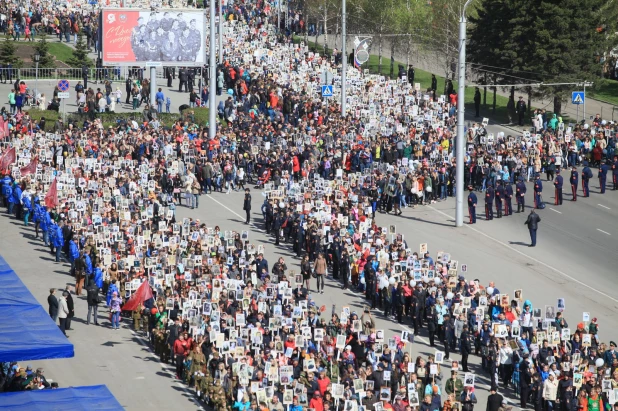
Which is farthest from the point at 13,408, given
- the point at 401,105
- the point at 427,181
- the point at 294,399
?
the point at 401,105

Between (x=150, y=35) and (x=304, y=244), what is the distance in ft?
68.6

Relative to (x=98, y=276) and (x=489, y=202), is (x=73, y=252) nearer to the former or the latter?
(x=98, y=276)

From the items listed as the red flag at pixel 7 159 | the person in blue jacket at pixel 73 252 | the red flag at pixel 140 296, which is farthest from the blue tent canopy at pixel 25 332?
the red flag at pixel 7 159

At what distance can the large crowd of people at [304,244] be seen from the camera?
3025 cm

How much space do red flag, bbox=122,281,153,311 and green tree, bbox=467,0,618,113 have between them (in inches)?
1211

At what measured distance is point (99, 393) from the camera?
79.5ft

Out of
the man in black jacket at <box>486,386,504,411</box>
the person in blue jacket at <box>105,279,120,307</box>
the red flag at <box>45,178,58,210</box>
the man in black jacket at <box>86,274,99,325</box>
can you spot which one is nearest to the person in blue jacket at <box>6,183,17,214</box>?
the red flag at <box>45,178,58,210</box>

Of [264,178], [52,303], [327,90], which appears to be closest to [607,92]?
[327,90]

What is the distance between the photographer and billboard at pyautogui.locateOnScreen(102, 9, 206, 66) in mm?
59000

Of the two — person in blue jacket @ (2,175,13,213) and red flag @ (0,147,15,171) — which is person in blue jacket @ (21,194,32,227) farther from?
red flag @ (0,147,15,171)

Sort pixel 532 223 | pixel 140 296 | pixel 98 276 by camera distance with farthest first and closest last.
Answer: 1. pixel 532 223
2. pixel 98 276
3. pixel 140 296

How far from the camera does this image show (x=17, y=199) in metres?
44.4

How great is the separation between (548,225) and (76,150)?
688 inches

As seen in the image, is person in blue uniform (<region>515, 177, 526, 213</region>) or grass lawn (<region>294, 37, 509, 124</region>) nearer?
person in blue uniform (<region>515, 177, 526, 213</region>)
